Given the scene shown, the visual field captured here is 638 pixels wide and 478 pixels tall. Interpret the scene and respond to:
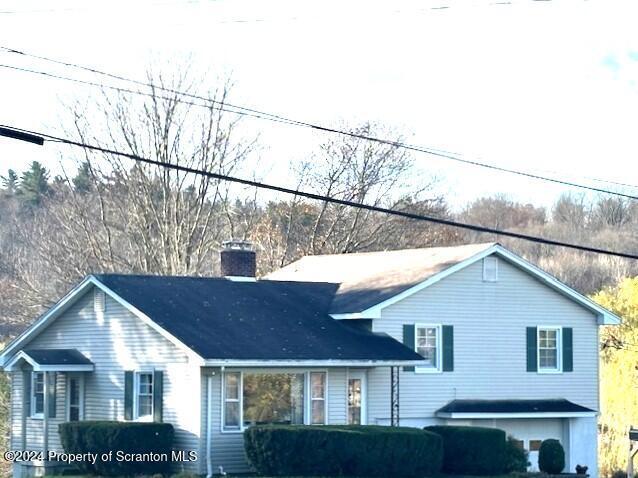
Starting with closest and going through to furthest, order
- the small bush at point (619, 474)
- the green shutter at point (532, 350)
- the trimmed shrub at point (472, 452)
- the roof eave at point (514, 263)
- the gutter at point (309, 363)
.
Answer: the gutter at point (309, 363), the trimmed shrub at point (472, 452), the roof eave at point (514, 263), the green shutter at point (532, 350), the small bush at point (619, 474)

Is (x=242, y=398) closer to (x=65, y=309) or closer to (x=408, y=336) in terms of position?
(x=408, y=336)

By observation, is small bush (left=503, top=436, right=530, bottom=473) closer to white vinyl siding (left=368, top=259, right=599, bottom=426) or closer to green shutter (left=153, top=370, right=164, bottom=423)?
white vinyl siding (left=368, top=259, right=599, bottom=426)

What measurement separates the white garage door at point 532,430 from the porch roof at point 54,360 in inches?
432

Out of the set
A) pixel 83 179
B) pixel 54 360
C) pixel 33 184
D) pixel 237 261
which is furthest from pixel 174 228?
pixel 33 184

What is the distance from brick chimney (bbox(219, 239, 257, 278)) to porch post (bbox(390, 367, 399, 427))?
5.75 meters

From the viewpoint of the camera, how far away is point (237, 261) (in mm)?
38062

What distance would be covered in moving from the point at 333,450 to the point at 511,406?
804 cm

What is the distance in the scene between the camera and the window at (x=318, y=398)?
33.3m

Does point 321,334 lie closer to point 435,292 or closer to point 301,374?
point 301,374

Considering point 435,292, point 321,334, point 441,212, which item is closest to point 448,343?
point 435,292

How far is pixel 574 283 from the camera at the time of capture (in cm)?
8456

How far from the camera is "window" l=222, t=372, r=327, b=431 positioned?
105 ft

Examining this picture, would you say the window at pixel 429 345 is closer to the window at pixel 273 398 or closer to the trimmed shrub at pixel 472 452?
the trimmed shrub at pixel 472 452

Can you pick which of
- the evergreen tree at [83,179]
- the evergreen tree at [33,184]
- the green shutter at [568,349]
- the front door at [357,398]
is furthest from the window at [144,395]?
the evergreen tree at [33,184]
